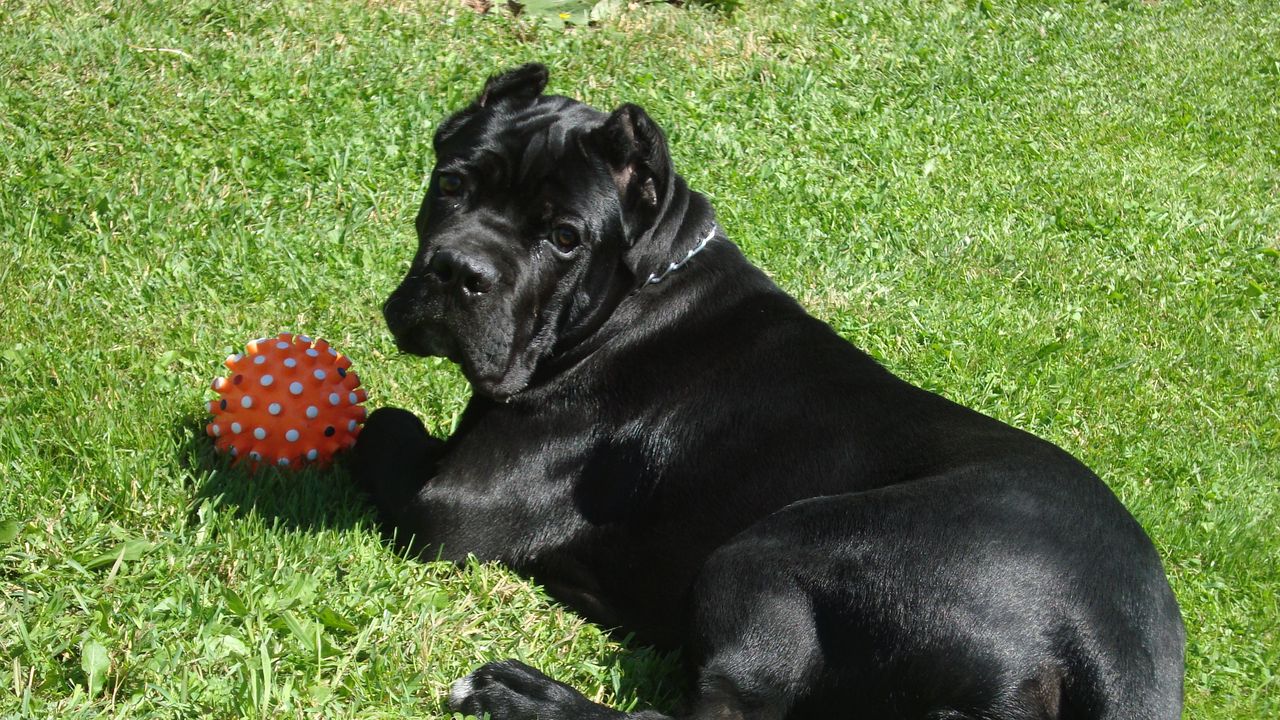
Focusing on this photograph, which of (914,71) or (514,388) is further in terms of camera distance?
(914,71)

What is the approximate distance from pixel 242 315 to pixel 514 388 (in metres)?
1.90

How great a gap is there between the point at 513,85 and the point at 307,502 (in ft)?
5.63

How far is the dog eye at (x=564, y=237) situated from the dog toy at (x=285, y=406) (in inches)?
40.7

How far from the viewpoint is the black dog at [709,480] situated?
3.41 metres

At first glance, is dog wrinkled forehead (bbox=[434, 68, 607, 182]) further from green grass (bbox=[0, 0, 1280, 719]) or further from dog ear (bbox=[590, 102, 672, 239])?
green grass (bbox=[0, 0, 1280, 719])

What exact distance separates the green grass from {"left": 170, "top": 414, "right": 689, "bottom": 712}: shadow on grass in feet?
0.05

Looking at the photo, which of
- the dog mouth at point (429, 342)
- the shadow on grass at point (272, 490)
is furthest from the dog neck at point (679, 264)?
the shadow on grass at point (272, 490)

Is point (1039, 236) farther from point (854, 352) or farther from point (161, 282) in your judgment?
point (161, 282)

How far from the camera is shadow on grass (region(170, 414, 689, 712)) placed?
159 inches

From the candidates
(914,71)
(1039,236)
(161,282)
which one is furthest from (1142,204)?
(161,282)

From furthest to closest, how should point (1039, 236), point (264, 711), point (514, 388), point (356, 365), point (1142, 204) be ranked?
point (1142, 204) < point (1039, 236) < point (356, 365) < point (514, 388) < point (264, 711)

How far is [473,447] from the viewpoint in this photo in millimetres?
4395

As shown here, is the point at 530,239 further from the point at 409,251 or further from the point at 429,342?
the point at 409,251

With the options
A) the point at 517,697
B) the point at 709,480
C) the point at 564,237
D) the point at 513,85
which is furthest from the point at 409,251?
the point at 517,697
